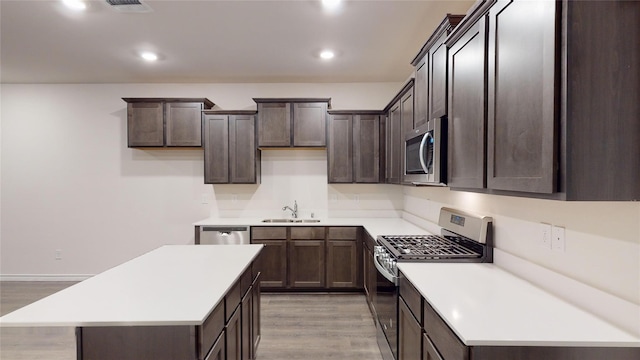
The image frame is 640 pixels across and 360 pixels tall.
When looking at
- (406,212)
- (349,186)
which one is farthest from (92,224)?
(406,212)

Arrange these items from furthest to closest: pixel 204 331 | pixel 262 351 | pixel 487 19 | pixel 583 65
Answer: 1. pixel 262 351
2. pixel 487 19
3. pixel 204 331
4. pixel 583 65

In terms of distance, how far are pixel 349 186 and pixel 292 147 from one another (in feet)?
3.26

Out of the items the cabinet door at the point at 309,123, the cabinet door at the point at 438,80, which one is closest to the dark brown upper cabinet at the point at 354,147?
the cabinet door at the point at 309,123

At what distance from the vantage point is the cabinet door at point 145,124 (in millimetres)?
3881

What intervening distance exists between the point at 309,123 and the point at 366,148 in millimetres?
813

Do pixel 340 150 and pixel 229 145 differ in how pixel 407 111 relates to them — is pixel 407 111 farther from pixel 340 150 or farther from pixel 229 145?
pixel 229 145

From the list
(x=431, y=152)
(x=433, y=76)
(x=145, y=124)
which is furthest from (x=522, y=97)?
(x=145, y=124)

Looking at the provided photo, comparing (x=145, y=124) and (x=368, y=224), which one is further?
(x=145, y=124)

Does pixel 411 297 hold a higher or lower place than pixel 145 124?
lower

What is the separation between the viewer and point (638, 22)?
100 cm

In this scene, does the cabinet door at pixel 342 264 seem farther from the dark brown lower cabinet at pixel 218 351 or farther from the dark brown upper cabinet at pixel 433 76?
the dark brown lower cabinet at pixel 218 351

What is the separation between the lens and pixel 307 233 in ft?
12.2

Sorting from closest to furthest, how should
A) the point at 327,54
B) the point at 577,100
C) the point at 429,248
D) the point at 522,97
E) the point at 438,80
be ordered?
the point at 577,100 < the point at 522,97 < the point at 438,80 < the point at 429,248 < the point at 327,54

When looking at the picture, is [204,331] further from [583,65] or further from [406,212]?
[406,212]
